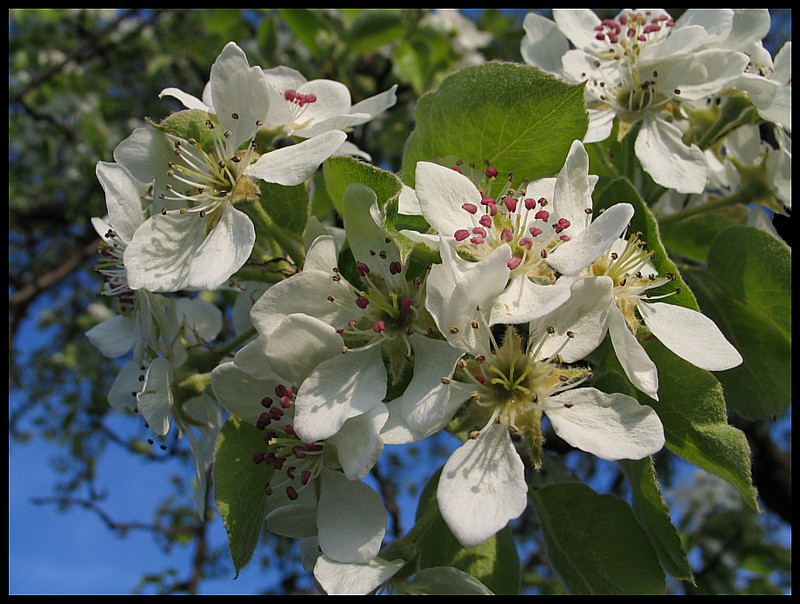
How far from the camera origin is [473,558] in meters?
1.34

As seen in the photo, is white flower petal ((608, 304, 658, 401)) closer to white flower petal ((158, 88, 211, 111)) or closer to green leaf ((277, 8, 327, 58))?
white flower petal ((158, 88, 211, 111))

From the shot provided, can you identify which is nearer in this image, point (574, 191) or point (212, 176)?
point (574, 191)

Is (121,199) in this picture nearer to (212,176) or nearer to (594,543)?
(212,176)

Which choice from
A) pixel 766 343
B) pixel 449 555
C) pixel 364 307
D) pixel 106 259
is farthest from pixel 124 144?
pixel 766 343

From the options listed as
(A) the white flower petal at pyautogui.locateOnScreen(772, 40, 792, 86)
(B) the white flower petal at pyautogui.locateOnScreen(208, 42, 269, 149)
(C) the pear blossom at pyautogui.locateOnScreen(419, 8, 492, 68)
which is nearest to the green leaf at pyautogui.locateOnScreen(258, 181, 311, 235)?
(B) the white flower petal at pyautogui.locateOnScreen(208, 42, 269, 149)

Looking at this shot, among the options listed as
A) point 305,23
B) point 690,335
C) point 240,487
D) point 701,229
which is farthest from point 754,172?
point 305,23

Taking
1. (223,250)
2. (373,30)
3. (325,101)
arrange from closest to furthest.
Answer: (223,250), (325,101), (373,30)

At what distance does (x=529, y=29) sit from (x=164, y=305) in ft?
3.58

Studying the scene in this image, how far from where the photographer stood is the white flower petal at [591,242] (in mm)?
1062

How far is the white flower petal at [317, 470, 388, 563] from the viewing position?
1162mm

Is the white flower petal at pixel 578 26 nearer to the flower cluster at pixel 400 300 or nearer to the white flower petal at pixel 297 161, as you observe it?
the flower cluster at pixel 400 300

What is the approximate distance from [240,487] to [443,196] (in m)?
0.61

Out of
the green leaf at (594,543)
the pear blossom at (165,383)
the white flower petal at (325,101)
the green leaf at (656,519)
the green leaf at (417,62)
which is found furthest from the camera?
the green leaf at (417,62)

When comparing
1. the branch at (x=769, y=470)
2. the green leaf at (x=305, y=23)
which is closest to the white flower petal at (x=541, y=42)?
the green leaf at (x=305, y=23)
